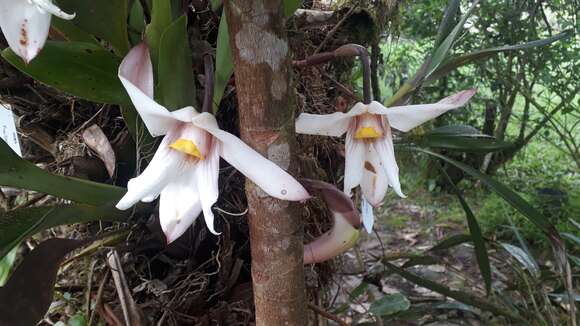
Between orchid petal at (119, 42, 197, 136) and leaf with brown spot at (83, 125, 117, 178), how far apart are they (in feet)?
0.66

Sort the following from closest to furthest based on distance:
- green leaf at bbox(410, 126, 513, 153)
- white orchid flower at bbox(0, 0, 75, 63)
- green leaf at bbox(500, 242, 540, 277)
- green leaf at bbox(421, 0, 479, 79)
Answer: white orchid flower at bbox(0, 0, 75, 63) → green leaf at bbox(421, 0, 479, 79) → green leaf at bbox(410, 126, 513, 153) → green leaf at bbox(500, 242, 540, 277)

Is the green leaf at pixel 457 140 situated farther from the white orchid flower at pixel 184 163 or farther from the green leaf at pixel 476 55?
the white orchid flower at pixel 184 163

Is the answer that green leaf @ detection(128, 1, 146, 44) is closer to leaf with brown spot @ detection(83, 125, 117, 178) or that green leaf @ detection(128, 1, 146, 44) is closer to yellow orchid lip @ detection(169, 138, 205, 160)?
leaf with brown spot @ detection(83, 125, 117, 178)

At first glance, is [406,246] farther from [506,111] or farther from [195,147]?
[195,147]

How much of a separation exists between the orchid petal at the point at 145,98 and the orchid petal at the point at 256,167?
17 millimetres

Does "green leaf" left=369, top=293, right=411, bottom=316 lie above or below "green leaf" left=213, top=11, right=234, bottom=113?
below

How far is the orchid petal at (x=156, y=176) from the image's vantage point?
33cm

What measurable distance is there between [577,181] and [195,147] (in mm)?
2264

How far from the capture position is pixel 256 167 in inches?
12.6

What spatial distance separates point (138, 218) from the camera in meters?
0.57

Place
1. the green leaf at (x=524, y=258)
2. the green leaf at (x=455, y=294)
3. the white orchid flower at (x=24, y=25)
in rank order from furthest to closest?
1. the green leaf at (x=524, y=258)
2. the green leaf at (x=455, y=294)
3. the white orchid flower at (x=24, y=25)

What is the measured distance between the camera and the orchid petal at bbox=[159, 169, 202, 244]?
0.34 metres

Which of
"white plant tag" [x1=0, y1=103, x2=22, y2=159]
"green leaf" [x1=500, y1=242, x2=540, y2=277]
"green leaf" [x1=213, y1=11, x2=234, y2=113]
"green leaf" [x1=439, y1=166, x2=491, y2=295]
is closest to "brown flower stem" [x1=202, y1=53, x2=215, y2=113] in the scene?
"green leaf" [x1=213, y1=11, x2=234, y2=113]

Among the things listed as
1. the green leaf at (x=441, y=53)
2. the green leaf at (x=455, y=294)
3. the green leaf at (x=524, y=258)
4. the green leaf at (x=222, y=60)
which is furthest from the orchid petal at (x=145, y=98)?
the green leaf at (x=524, y=258)
